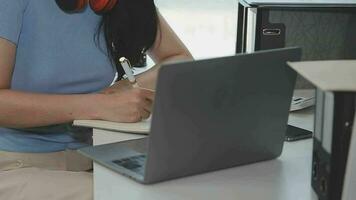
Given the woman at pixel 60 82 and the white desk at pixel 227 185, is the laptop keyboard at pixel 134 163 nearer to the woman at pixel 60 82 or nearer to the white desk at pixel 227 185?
the white desk at pixel 227 185

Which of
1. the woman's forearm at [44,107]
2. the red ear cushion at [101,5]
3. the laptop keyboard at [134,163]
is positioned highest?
the red ear cushion at [101,5]

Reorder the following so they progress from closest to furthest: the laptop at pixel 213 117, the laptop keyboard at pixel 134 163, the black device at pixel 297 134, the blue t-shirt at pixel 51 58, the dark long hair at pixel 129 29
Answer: the laptop at pixel 213 117
the laptop keyboard at pixel 134 163
the black device at pixel 297 134
the blue t-shirt at pixel 51 58
the dark long hair at pixel 129 29

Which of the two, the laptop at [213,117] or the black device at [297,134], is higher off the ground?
the laptop at [213,117]

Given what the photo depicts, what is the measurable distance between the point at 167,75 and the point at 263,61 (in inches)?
7.1

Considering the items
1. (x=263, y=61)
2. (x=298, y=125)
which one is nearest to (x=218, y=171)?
(x=263, y=61)

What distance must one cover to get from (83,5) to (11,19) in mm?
169

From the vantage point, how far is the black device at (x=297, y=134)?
117cm

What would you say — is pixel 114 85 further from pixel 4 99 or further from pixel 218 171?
pixel 218 171

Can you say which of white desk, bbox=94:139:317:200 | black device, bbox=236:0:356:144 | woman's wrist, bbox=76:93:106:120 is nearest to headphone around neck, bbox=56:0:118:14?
woman's wrist, bbox=76:93:106:120

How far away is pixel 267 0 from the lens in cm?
147

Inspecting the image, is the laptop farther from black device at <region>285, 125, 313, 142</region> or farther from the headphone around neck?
the headphone around neck

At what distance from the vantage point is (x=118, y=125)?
120cm

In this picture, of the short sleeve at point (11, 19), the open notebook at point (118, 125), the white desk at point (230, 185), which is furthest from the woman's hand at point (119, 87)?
the white desk at point (230, 185)

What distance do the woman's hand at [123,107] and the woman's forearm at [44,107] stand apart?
19 mm
